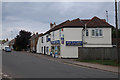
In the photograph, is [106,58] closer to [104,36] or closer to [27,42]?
[104,36]

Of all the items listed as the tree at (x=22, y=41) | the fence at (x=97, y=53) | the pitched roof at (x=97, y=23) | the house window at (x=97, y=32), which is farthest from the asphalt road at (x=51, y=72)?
the tree at (x=22, y=41)

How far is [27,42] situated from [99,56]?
2432 inches

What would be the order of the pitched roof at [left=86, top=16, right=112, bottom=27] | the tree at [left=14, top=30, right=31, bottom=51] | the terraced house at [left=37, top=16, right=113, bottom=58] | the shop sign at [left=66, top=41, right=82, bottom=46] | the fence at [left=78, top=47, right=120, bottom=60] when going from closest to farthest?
the fence at [left=78, top=47, right=120, bottom=60] < the shop sign at [left=66, top=41, right=82, bottom=46] < the terraced house at [left=37, top=16, right=113, bottom=58] < the pitched roof at [left=86, top=16, right=112, bottom=27] < the tree at [left=14, top=30, right=31, bottom=51]

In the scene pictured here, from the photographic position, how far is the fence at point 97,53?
27000 millimetres

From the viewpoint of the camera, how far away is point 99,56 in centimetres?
2731

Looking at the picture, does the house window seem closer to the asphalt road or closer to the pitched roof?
the pitched roof

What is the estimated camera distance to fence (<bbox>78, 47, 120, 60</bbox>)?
27000 millimetres

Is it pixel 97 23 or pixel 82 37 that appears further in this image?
pixel 97 23

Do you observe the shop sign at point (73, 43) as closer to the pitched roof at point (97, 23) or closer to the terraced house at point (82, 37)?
the terraced house at point (82, 37)

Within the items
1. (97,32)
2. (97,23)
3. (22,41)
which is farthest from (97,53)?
(22,41)

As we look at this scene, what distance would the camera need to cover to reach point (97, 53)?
27.4 m

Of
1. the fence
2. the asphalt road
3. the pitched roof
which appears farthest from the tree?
the asphalt road

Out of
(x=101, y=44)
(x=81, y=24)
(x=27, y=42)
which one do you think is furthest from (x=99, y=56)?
(x=27, y=42)

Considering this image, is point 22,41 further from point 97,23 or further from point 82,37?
point 97,23
